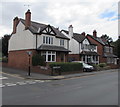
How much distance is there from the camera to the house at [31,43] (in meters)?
25.4

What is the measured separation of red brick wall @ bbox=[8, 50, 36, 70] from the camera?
25819 millimetres

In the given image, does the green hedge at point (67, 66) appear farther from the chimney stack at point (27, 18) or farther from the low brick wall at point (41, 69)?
the chimney stack at point (27, 18)

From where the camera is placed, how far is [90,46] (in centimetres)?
3947

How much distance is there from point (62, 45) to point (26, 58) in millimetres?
8644

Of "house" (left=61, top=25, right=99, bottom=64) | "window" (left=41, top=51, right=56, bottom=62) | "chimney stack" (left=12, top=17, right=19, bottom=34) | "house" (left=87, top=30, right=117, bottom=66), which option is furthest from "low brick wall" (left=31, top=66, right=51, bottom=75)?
"house" (left=87, top=30, right=117, bottom=66)

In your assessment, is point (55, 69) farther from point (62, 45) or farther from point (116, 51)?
point (116, 51)

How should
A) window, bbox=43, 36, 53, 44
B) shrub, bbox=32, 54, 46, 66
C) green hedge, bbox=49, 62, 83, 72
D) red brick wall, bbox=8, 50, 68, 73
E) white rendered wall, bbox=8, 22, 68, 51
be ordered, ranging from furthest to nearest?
window, bbox=43, 36, 53, 44 → red brick wall, bbox=8, 50, 68, 73 → white rendered wall, bbox=8, 22, 68, 51 → shrub, bbox=32, 54, 46, 66 → green hedge, bbox=49, 62, 83, 72

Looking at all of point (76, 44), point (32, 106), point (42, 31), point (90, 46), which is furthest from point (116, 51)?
point (32, 106)

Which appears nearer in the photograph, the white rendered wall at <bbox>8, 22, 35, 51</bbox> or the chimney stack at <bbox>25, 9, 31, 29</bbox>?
the white rendered wall at <bbox>8, 22, 35, 51</bbox>

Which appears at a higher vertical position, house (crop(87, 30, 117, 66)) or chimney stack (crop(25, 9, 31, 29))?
chimney stack (crop(25, 9, 31, 29))

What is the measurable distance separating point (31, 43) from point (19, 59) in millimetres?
4676

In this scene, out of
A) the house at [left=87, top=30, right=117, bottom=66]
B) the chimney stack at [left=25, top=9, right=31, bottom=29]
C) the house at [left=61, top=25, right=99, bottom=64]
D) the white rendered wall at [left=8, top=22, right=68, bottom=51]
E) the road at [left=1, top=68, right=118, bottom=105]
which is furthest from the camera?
the house at [left=87, top=30, right=117, bottom=66]

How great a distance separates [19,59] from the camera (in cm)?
2752

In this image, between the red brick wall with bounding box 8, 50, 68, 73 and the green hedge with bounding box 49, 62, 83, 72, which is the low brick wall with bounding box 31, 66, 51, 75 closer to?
the green hedge with bounding box 49, 62, 83, 72
